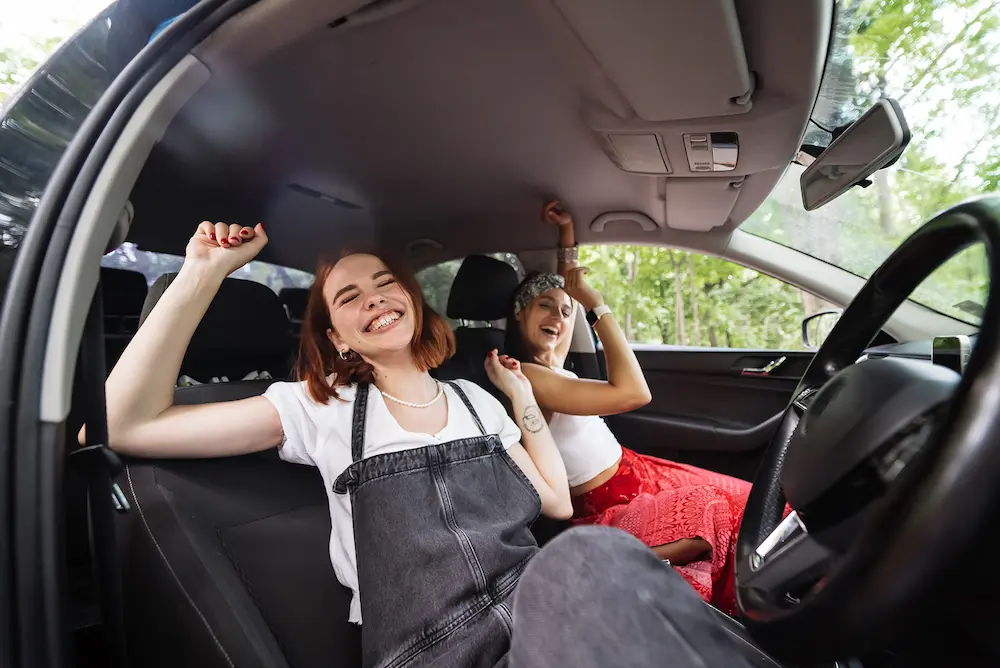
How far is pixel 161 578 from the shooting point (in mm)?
928

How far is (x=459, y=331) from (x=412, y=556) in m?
0.85

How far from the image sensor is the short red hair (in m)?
1.22

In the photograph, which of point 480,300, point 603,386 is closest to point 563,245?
point 480,300

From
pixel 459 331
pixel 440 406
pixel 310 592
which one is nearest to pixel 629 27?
pixel 440 406

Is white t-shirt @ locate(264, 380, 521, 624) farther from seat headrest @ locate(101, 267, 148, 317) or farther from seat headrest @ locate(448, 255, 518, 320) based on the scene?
seat headrest @ locate(448, 255, 518, 320)

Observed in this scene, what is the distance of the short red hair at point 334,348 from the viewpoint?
1223 mm

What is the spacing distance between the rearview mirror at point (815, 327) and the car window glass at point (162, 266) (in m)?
1.72

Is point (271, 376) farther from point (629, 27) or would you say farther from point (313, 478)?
point (629, 27)

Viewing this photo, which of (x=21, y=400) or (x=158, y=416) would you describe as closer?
(x=21, y=400)

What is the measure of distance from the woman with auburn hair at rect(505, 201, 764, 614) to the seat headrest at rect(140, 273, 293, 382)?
2.29 ft

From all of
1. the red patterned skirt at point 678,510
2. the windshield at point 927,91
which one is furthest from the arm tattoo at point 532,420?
the windshield at point 927,91

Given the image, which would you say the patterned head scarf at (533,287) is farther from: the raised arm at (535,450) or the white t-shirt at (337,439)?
the white t-shirt at (337,439)

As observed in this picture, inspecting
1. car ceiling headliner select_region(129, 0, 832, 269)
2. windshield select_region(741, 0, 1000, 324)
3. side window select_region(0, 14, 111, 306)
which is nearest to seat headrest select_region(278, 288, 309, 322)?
car ceiling headliner select_region(129, 0, 832, 269)

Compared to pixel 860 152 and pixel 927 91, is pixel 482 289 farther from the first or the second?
pixel 927 91
